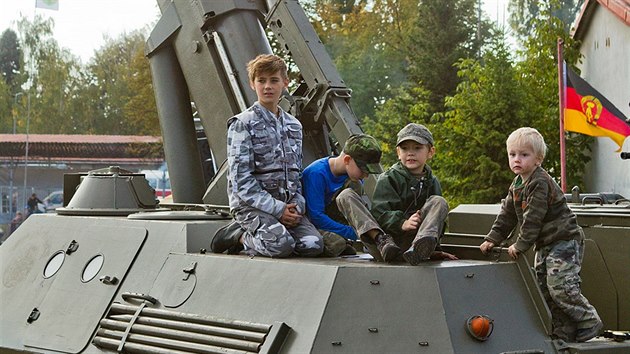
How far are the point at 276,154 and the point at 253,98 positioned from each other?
2.96 meters

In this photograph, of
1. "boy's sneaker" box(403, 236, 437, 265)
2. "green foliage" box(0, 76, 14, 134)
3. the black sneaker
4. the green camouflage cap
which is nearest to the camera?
"boy's sneaker" box(403, 236, 437, 265)

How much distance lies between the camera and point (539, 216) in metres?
5.75

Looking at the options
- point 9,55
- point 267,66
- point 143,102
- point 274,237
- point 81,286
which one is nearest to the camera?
point 274,237

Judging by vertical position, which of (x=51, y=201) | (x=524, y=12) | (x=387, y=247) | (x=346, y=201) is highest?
(x=524, y=12)

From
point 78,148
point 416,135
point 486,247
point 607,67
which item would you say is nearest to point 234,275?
point 416,135

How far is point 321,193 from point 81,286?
5.09ft

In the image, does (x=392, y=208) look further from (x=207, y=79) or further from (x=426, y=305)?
(x=207, y=79)

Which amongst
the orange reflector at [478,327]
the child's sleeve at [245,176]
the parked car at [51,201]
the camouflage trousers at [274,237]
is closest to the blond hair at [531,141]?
the orange reflector at [478,327]

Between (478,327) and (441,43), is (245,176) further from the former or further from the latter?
(441,43)

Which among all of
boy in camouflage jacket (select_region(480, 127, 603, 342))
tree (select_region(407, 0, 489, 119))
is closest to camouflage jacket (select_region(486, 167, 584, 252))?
boy in camouflage jacket (select_region(480, 127, 603, 342))

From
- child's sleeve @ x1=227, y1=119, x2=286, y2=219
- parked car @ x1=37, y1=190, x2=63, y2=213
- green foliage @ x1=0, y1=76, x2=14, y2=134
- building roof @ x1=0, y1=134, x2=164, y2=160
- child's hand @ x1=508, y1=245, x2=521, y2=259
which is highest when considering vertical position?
green foliage @ x1=0, y1=76, x2=14, y2=134

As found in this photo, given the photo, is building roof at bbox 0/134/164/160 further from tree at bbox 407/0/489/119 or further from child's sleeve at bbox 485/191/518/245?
child's sleeve at bbox 485/191/518/245

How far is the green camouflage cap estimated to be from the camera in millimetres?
6078

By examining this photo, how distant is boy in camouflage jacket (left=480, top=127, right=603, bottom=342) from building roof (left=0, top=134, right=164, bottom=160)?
941 inches
